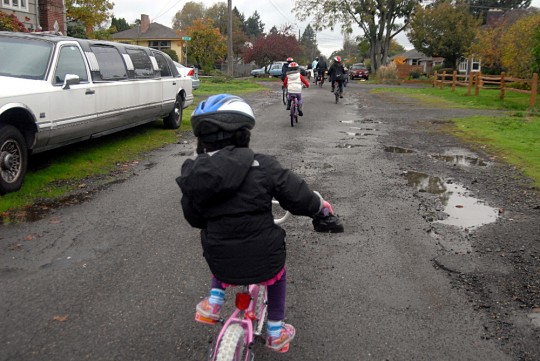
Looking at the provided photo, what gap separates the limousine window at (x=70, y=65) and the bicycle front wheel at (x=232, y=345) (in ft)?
20.1

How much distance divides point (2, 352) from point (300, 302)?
2.04 metres

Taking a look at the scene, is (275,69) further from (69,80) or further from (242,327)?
(242,327)

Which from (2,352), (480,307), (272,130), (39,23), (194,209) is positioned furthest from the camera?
(39,23)

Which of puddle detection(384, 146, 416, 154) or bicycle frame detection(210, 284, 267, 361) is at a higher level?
bicycle frame detection(210, 284, 267, 361)

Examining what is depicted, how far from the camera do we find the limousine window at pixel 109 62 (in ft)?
30.1

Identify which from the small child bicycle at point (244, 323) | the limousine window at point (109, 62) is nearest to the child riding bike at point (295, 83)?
the limousine window at point (109, 62)

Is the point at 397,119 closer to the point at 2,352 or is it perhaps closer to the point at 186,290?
the point at 186,290

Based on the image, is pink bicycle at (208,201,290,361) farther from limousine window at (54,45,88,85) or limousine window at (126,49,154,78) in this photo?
limousine window at (126,49,154,78)

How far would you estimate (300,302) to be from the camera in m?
3.99

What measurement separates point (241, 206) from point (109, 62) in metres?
7.82

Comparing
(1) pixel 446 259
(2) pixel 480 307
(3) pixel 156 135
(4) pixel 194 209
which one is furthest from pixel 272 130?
(4) pixel 194 209

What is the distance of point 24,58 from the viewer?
7.59 metres

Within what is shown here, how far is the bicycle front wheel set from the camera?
2.46 m

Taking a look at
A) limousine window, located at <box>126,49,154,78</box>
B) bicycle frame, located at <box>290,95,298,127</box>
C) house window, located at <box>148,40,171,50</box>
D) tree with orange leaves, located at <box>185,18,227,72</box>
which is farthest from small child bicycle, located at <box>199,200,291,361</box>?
house window, located at <box>148,40,171,50</box>
